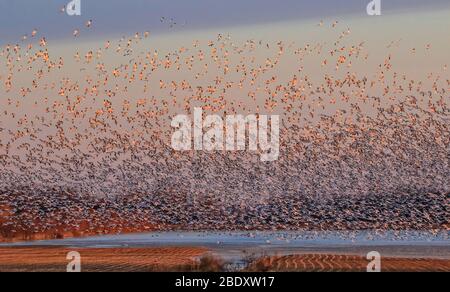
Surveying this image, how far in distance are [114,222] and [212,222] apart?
1786 cm

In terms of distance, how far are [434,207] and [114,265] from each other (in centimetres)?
8253

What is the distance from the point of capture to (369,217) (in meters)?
146

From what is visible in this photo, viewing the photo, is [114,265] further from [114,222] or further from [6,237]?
[114,222]

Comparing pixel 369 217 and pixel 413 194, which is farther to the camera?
pixel 369 217
